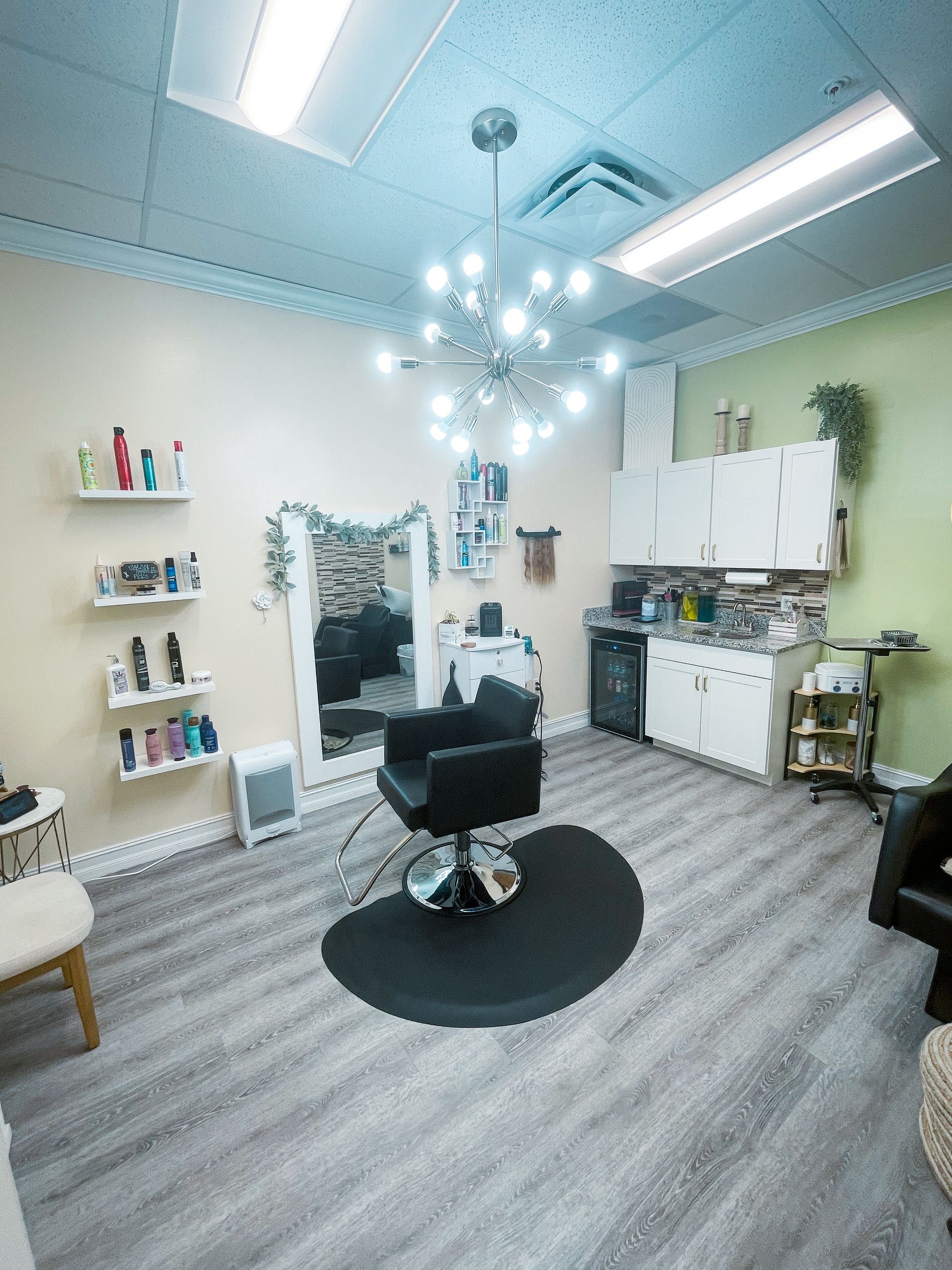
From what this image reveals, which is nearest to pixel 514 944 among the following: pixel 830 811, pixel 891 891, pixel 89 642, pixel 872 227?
pixel 891 891

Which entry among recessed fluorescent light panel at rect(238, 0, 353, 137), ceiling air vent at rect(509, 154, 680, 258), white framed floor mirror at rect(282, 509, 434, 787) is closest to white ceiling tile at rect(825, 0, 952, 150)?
ceiling air vent at rect(509, 154, 680, 258)

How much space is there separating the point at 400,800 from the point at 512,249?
2.45 metres

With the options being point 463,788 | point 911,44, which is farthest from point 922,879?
point 911,44

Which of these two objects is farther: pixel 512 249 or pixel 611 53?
pixel 512 249

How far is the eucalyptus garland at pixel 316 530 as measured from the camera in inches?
113

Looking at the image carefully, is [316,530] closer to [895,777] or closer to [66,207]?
[66,207]

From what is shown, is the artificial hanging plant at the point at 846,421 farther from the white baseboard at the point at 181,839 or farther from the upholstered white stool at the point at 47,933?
the upholstered white stool at the point at 47,933

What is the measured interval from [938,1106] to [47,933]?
2365 mm

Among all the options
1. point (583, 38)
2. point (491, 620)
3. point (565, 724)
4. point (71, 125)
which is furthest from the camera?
point (565, 724)

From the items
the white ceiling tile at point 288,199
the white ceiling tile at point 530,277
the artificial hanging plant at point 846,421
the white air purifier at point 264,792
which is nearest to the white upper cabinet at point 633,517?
the artificial hanging plant at point 846,421

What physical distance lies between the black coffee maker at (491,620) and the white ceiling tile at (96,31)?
2.69m

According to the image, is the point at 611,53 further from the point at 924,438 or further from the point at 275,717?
the point at 275,717

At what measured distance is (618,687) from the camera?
4.22m

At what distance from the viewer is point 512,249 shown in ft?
7.84
